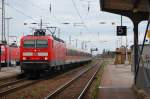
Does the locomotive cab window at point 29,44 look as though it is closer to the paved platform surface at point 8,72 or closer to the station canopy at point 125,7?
the paved platform surface at point 8,72

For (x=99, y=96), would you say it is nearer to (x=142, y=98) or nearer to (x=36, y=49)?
(x=142, y=98)

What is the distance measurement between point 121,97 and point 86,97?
189cm

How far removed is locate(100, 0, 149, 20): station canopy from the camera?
16933 millimetres

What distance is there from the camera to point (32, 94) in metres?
19.5

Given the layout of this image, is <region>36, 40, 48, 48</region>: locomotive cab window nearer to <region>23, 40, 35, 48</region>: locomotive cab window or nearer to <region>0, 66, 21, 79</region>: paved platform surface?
<region>23, 40, 35, 48</region>: locomotive cab window

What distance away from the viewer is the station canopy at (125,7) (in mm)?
16933

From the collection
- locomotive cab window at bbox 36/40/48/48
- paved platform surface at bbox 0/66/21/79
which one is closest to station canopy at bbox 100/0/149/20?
locomotive cab window at bbox 36/40/48/48

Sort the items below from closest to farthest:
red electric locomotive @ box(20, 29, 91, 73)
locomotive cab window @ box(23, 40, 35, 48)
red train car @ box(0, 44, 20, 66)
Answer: red electric locomotive @ box(20, 29, 91, 73)
locomotive cab window @ box(23, 40, 35, 48)
red train car @ box(0, 44, 20, 66)

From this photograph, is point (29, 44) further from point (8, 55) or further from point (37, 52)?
point (8, 55)

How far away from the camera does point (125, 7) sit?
60.7 ft

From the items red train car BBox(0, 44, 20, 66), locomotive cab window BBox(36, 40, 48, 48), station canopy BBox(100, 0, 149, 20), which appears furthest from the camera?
red train car BBox(0, 44, 20, 66)

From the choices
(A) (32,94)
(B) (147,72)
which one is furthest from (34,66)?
(B) (147,72)

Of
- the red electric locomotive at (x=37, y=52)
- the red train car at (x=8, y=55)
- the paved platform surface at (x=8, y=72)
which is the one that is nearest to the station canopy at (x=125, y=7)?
the red electric locomotive at (x=37, y=52)

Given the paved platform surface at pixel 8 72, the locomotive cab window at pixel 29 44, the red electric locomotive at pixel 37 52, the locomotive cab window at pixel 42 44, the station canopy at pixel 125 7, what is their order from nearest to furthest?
1. the station canopy at pixel 125 7
2. the red electric locomotive at pixel 37 52
3. the locomotive cab window at pixel 42 44
4. the locomotive cab window at pixel 29 44
5. the paved platform surface at pixel 8 72
